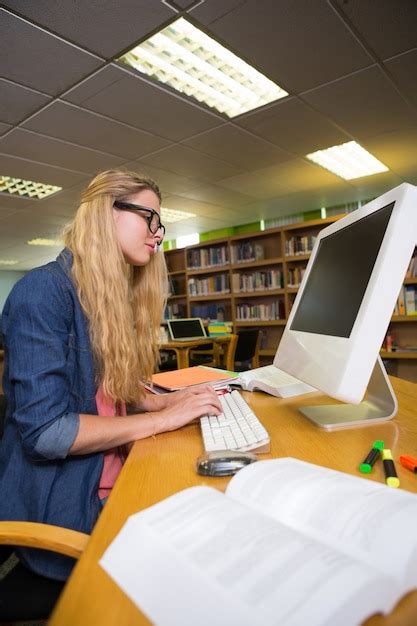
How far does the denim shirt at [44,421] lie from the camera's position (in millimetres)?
713

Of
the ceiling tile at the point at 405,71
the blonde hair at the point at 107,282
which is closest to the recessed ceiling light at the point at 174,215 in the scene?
the ceiling tile at the point at 405,71

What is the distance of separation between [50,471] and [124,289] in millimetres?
429

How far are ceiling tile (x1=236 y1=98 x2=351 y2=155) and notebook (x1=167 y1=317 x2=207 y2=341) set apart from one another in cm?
230

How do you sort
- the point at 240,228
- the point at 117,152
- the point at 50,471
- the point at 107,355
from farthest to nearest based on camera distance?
1. the point at 240,228
2. the point at 117,152
3. the point at 107,355
4. the point at 50,471

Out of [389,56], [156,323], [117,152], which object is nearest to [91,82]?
[117,152]

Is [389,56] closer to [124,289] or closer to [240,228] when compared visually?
[124,289]

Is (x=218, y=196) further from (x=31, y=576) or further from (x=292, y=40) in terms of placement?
(x=31, y=576)

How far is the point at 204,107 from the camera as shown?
2930 millimetres

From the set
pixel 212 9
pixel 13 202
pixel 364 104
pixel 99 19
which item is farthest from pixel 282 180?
pixel 13 202

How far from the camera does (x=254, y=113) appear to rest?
3.02 m

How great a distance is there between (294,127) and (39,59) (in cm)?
199

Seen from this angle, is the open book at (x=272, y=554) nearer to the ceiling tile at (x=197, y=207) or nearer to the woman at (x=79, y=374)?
the woman at (x=79, y=374)

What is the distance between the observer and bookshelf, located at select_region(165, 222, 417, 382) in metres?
4.43

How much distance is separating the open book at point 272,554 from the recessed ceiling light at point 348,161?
151 inches
